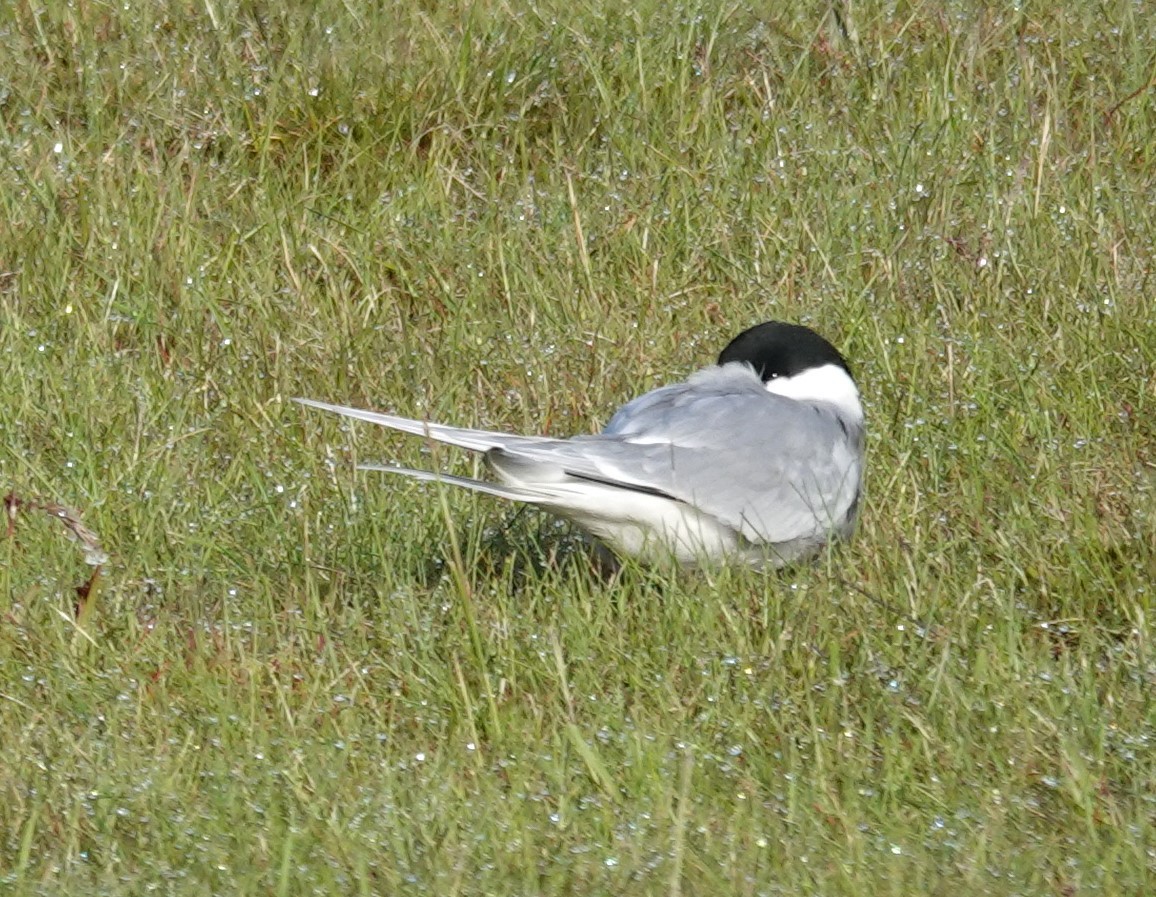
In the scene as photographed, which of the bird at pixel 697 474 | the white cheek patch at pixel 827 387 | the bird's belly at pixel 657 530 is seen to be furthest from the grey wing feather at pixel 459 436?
the white cheek patch at pixel 827 387

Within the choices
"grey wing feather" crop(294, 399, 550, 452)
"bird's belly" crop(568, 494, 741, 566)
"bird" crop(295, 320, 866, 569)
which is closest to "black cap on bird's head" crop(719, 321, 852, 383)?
"bird" crop(295, 320, 866, 569)

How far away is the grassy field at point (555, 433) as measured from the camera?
2.94 meters

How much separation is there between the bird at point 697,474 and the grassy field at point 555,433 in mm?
111

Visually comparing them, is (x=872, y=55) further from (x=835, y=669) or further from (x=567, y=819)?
(x=567, y=819)

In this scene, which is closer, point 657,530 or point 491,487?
point 491,487

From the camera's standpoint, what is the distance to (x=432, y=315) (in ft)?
17.0

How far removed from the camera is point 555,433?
4.61 metres

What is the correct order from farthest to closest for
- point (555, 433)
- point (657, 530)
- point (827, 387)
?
point (555, 433), point (827, 387), point (657, 530)

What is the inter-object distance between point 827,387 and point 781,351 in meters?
0.14

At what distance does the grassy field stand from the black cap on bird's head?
0.90ft

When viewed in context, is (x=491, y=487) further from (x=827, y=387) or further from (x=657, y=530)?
(x=827, y=387)

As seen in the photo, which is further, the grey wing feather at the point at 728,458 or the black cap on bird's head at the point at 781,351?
the black cap on bird's head at the point at 781,351

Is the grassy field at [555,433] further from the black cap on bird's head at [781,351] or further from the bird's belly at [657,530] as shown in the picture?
the black cap on bird's head at [781,351]

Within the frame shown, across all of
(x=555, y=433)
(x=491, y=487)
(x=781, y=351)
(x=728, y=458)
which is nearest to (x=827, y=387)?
(x=781, y=351)
